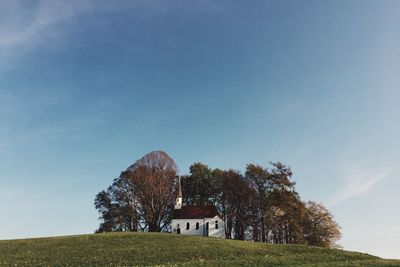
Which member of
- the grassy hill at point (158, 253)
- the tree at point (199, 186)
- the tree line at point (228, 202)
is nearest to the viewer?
the grassy hill at point (158, 253)

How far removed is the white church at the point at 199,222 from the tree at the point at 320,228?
19470mm

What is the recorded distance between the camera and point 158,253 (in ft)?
158

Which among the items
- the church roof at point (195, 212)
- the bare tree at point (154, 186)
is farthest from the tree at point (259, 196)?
the bare tree at point (154, 186)

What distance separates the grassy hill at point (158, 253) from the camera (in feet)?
137

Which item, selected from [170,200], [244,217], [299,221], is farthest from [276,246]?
[170,200]

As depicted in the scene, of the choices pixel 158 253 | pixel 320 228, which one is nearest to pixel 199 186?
pixel 320 228

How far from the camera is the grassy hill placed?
137ft

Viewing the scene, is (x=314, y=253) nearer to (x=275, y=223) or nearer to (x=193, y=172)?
(x=275, y=223)

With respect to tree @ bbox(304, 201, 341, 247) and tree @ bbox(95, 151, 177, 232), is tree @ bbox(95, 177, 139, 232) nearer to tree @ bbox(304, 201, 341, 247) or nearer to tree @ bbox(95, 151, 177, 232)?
tree @ bbox(95, 151, 177, 232)

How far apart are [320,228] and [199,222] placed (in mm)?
27329

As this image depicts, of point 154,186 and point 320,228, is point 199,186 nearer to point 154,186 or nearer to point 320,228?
point 154,186

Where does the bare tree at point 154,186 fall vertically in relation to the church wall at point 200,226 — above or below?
above

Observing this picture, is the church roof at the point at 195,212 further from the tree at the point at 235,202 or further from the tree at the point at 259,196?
the tree at the point at 259,196

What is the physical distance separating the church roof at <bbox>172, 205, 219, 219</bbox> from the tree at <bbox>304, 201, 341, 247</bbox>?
69.1ft
